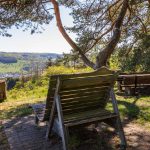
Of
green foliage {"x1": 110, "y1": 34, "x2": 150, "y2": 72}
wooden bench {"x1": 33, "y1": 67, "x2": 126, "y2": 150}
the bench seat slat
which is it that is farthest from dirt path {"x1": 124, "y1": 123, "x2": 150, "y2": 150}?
green foliage {"x1": 110, "y1": 34, "x2": 150, "y2": 72}

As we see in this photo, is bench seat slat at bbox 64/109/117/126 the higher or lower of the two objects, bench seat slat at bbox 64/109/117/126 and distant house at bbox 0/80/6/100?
the higher

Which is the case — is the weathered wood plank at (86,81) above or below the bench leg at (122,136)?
above

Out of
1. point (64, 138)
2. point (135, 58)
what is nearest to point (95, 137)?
point (64, 138)

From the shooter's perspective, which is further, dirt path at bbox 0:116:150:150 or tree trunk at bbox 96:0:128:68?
tree trunk at bbox 96:0:128:68

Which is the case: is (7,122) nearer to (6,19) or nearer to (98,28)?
(6,19)

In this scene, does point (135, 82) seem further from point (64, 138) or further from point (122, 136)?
point (64, 138)

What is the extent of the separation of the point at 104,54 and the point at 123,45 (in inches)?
274

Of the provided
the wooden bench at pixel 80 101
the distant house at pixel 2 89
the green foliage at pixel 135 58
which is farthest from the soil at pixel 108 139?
the green foliage at pixel 135 58

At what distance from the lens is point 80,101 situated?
499 centimetres

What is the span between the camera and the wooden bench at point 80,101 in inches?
178

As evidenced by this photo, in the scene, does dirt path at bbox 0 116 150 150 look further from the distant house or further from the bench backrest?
the distant house

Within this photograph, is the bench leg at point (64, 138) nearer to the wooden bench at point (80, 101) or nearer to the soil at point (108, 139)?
the wooden bench at point (80, 101)

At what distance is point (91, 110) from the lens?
526cm

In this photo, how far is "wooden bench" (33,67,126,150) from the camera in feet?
14.8
